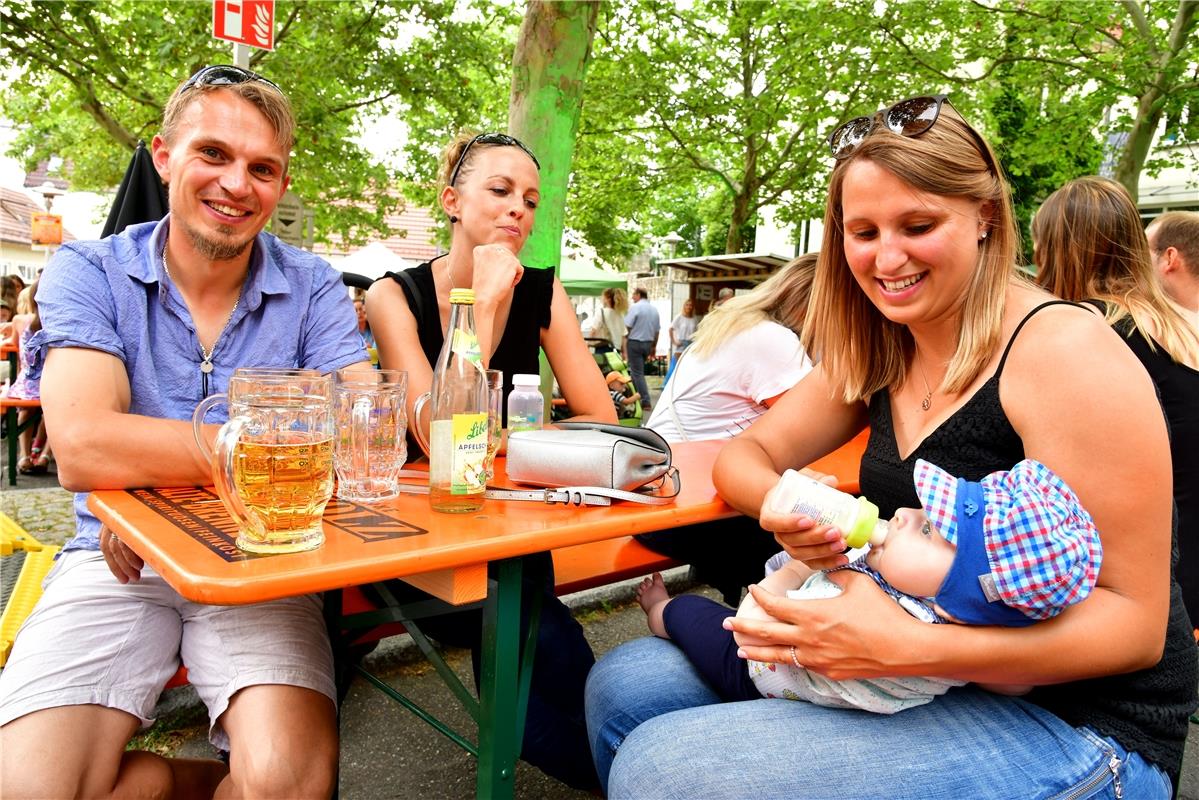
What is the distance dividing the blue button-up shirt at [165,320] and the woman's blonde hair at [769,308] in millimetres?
1333

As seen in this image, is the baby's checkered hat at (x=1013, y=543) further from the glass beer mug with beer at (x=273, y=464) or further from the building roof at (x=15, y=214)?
the building roof at (x=15, y=214)

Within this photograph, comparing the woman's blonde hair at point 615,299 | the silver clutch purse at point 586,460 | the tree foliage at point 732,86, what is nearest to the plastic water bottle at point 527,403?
the silver clutch purse at point 586,460

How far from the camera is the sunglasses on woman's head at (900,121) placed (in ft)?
4.99

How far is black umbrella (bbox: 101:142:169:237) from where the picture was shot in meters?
2.56

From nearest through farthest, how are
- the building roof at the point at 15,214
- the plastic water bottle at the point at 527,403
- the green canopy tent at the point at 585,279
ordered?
the plastic water bottle at the point at 527,403
the green canopy tent at the point at 585,279
the building roof at the point at 15,214

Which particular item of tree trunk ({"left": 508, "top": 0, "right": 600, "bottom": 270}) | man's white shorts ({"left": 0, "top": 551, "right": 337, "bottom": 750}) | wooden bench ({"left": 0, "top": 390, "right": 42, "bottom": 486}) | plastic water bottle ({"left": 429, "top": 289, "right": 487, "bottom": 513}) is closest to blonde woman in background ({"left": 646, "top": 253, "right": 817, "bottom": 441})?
plastic water bottle ({"left": 429, "top": 289, "right": 487, "bottom": 513})

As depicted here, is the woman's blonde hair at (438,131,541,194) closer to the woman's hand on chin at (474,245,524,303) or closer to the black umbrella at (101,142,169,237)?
the woman's hand on chin at (474,245,524,303)

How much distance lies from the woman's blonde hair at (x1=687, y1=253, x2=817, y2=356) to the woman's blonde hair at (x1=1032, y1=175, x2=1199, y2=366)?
0.88 meters

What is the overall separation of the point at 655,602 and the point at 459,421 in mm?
846

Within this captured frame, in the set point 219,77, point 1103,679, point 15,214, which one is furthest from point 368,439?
point 15,214

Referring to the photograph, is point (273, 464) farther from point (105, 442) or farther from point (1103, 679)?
point (1103, 679)

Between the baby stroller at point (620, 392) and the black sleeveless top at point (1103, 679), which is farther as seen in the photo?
the baby stroller at point (620, 392)

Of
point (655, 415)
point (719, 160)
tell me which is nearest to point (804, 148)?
point (719, 160)

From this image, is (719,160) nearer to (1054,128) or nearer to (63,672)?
(1054,128)
